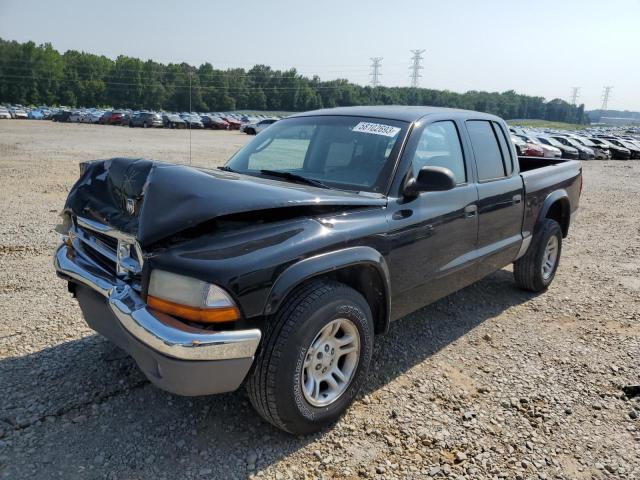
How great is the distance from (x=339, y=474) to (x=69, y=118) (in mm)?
62768

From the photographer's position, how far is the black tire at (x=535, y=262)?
16.6 feet

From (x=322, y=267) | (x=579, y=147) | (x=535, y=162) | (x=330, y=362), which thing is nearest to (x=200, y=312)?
(x=322, y=267)

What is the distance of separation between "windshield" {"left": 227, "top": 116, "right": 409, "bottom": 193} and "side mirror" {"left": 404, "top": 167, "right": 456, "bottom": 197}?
0.21m

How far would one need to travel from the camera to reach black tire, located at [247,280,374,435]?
2479mm

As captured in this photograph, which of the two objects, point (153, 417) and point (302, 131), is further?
point (302, 131)

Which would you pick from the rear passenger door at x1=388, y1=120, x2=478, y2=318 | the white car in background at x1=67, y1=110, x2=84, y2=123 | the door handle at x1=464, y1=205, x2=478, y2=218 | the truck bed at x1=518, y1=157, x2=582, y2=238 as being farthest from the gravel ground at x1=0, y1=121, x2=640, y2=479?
the white car in background at x1=67, y1=110, x2=84, y2=123

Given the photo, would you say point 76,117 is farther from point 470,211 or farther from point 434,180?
point 434,180

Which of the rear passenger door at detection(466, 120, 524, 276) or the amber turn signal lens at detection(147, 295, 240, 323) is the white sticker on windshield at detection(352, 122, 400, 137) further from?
the amber turn signal lens at detection(147, 295, 240, 323)

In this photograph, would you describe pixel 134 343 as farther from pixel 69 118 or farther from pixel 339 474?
pixel 69 118

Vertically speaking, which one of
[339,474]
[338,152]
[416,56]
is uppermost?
[416,56]

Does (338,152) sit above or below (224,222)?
above

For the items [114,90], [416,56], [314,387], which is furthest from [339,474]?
[416,56]

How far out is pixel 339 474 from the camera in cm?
253

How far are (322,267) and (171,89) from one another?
115031mm
